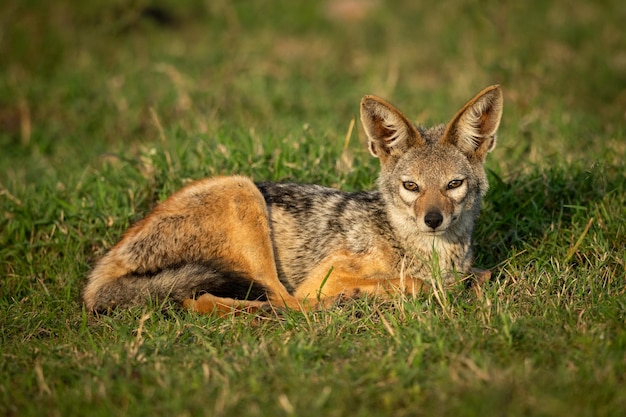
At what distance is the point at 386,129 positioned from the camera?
16.2 feet

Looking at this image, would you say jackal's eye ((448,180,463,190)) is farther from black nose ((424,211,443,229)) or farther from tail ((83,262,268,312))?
tail ((83,262,268,312))

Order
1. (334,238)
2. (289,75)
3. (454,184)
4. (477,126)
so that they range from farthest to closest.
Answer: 1. (289,75)
2. (334,238)
3. (477,126)
4. (454,184)

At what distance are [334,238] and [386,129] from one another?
91 centimetres

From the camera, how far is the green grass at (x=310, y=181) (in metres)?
3.48

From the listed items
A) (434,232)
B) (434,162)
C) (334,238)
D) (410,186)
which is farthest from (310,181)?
(434,232)

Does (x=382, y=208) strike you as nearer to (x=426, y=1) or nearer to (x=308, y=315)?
(x=308, y=315)

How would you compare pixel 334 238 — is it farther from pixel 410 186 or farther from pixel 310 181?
pixel 310 181

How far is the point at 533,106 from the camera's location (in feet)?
27.7

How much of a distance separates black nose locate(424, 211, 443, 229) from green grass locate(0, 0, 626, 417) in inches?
20.9

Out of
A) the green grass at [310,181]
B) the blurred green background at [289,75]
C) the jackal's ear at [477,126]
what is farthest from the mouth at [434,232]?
the blurred green background at [289,75]

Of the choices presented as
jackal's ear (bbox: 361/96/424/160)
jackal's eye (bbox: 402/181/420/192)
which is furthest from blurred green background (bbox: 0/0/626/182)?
jackal's eye (bbox: 402/181/420/192)

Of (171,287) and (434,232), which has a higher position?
(434,232)

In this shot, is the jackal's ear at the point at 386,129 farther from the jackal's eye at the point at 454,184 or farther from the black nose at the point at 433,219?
the black nose at the point at 433,219

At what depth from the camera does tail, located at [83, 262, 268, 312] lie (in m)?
4.71
